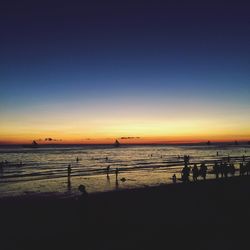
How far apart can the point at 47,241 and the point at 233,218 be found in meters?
8.72

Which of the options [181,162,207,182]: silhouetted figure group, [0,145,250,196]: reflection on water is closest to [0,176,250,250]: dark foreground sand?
[0,145,250,196]: reflection on water

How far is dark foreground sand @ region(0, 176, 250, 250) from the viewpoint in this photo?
1159cm

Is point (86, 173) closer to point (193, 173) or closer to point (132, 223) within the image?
point (193, 173)

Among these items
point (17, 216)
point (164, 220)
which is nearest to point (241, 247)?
point (164, 220)

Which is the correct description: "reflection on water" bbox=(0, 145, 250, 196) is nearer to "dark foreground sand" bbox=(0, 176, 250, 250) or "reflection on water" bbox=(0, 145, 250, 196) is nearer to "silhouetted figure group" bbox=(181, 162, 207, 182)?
"silhouetted figure group" bbox=(181, 162, 207, 182)

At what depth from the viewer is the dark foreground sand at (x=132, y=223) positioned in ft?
38.0

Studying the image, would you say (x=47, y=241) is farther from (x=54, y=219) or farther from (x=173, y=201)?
(x=173, y=201)

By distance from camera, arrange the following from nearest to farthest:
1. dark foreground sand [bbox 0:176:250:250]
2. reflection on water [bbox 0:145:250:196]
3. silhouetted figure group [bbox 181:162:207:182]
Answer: dark foreground sand [bbox 0:176:250:250]
reflection on water [bbox 0:145:250:196]
silhouetted figure group [bbox 181:162:207:182]

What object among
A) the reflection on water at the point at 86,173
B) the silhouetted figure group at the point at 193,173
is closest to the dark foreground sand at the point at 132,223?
the reflection on water at the point at 86,173

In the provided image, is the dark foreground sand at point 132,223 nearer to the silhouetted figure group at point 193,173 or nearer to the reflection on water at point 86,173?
the reflection on water at point 86,173

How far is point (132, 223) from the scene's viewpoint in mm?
14398

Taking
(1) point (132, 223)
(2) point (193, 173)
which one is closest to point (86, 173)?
(2) point (193, 173)

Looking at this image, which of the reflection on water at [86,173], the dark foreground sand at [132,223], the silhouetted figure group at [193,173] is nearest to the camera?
the dark foreground sand at [132,223]

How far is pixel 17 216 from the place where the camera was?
16.7 meters
